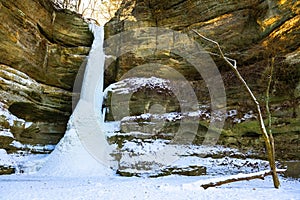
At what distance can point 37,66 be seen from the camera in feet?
50.5

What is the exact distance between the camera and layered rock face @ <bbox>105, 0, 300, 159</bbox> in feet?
35.5

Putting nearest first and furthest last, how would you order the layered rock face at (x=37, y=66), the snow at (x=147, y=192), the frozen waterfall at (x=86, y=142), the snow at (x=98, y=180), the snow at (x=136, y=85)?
the snow at (x=147, y=192), the snow at (x=98, y=180), the frozen waterfall at (x=86, y=142), the layered rock face at (x=37, y=66), the snow at (x=136, y=85)

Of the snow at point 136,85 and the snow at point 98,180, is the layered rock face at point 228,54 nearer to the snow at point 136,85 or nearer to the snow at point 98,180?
the snow at point 136,85

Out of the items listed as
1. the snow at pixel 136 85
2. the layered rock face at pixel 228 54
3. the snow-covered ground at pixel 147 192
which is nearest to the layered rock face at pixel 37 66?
the layered rock face at pixel 228 54

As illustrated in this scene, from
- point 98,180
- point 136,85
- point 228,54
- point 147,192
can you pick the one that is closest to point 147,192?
point 147,192

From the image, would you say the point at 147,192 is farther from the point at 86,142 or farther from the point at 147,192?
the point at 86,142

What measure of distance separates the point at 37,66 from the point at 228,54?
37.5 ft

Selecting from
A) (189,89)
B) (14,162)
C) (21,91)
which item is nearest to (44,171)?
(14,162)

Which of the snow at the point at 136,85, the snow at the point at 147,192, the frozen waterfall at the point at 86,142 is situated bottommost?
the snow at the point at 147,192

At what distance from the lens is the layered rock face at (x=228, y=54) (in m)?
10.8

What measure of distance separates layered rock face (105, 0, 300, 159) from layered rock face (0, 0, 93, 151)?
9.00ft

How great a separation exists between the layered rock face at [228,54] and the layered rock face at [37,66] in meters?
2.74

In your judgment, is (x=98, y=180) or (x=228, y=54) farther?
(x=228, y=54)

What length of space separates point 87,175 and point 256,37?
11.6 m
